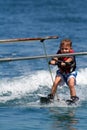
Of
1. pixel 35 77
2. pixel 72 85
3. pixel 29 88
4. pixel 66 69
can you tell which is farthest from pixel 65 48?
pixel 35 77

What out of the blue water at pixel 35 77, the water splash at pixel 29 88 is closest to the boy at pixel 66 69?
the blue water at pixel 35 77

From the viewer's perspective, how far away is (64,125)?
17.6 m

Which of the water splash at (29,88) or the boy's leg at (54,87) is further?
the water splash at (29,88)

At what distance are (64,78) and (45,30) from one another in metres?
19.3

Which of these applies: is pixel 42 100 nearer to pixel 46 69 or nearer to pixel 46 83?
pixel 46 83

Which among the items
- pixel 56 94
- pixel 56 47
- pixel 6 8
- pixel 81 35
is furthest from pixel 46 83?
pixel 6 8

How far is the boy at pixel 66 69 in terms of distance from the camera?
64.9 ft

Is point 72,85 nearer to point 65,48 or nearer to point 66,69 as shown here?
point 66,69

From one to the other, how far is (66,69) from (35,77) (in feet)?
14.1

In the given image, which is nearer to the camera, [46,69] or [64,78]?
[64,78]

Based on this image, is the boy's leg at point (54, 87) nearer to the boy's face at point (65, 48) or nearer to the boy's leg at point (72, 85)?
the boy's leg at point (72, 85)

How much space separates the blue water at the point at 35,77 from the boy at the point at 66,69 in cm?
34

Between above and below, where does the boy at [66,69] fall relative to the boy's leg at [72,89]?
above

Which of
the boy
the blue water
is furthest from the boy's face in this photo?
the blue water
